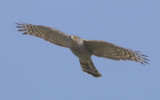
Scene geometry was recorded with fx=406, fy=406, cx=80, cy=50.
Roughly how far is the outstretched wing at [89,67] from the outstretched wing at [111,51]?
1.33 feet

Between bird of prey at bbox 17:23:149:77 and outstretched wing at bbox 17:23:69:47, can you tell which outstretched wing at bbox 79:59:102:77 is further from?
outstretched wing at bbox 17:23:69:47

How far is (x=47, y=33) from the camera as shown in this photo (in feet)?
44.3

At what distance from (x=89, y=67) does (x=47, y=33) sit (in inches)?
70.9

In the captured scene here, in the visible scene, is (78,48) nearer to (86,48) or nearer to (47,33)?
(86,48)

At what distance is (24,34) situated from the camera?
13727 millimetres

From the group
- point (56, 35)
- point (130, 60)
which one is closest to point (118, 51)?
point (130, 60)

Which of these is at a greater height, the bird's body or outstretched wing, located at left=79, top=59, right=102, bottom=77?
the bird's body

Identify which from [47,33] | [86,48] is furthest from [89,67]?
[47,33]

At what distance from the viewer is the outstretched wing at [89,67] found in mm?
13123

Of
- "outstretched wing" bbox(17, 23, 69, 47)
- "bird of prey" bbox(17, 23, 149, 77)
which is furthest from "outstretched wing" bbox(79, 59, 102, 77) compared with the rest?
"outstretched wing" bbox(17, 23, 69, 47)

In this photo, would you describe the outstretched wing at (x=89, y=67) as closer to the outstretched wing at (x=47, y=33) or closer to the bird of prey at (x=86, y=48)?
the bird of prey at (x=86, y=48)

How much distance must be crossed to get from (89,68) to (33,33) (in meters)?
2.25

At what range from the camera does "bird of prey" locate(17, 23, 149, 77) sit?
1244cm

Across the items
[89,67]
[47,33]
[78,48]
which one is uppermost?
[47,33]
